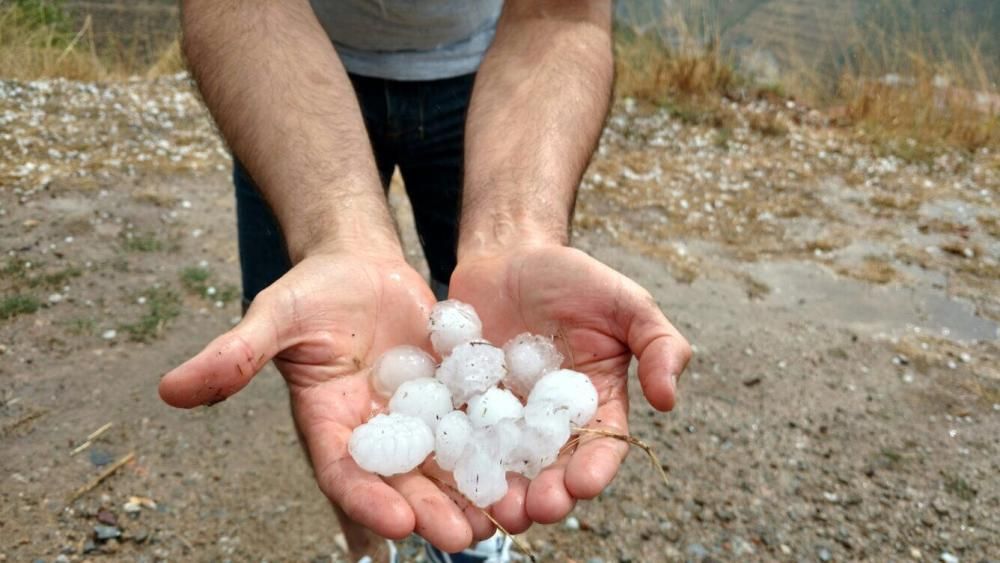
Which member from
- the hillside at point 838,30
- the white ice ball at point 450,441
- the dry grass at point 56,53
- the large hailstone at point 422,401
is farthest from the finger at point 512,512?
the hillside at point 838,30

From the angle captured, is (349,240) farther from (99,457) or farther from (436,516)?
(99,457)

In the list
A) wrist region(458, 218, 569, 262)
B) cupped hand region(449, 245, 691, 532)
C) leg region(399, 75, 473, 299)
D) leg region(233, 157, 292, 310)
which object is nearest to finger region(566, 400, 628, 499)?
cupped hand region(449, 245, 691, 532)

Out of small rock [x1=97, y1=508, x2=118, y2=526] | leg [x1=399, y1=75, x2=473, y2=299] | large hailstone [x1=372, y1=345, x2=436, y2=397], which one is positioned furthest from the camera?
small rock [x1=97, y1=508, x2=118, y2=526]

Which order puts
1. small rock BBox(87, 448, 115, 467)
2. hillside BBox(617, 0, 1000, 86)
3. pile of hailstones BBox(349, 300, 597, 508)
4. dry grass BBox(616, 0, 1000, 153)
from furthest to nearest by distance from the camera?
hillside BBox(617, 0, 1000, 86)
dry grass BBox(616, 0, 1000, 153)
small rock BBox(87, 448, 115, 467)
pile of hailstones BBox(349, 300, 597, 508)

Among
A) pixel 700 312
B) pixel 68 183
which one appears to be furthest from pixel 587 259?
pixel 68 183

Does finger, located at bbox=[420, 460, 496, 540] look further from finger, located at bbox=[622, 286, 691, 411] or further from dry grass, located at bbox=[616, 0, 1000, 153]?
dry grass, located at bbox=[616, 0, 1000, 153]

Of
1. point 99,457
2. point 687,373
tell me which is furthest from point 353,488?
point 687,373

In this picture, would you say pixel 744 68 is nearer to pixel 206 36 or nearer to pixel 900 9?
pixel 900 9
